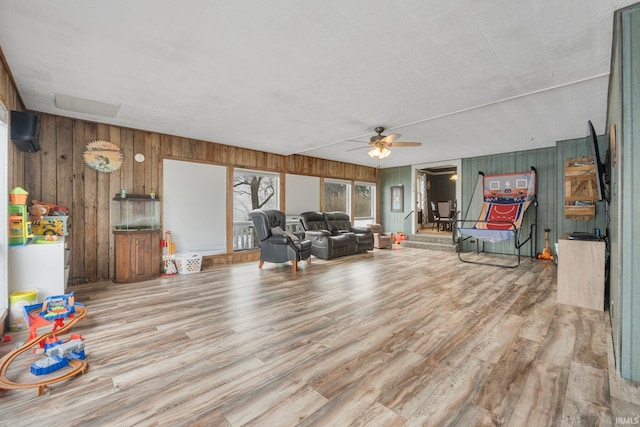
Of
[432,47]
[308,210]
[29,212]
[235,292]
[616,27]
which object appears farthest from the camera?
[308,210]

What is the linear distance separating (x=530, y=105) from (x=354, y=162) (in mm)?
5074

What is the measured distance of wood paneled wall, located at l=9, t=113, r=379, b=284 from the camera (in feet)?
13.2

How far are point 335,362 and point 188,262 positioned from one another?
3897mm

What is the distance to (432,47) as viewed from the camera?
7.82ft

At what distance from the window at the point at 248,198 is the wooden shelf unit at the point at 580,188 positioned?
19.2 ft

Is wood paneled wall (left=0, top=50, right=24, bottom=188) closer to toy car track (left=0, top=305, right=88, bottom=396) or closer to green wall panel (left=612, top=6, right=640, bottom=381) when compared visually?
toy car track (left=0, top=305, right=88, bottom=396)

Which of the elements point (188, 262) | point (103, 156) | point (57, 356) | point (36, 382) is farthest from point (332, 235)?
point (36, 382)

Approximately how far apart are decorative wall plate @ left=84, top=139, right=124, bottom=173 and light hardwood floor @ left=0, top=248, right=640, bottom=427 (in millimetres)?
1949

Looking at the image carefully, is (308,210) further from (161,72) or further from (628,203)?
(628,203)

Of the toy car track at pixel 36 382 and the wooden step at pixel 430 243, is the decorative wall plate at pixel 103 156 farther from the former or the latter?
the wooden step at pixel 430 243

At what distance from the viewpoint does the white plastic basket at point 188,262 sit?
5.02 metres

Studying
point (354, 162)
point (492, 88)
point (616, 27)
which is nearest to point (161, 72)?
point (492, 88)

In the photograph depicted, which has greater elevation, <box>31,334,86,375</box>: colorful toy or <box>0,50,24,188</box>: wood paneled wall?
<box>0,50,24,188</box>: wood paneled wall

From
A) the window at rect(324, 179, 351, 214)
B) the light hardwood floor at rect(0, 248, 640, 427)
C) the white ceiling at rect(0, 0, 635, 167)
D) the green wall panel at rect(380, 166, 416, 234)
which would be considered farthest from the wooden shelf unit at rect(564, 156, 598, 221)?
the window at rect(324, 179, 351, 214)
